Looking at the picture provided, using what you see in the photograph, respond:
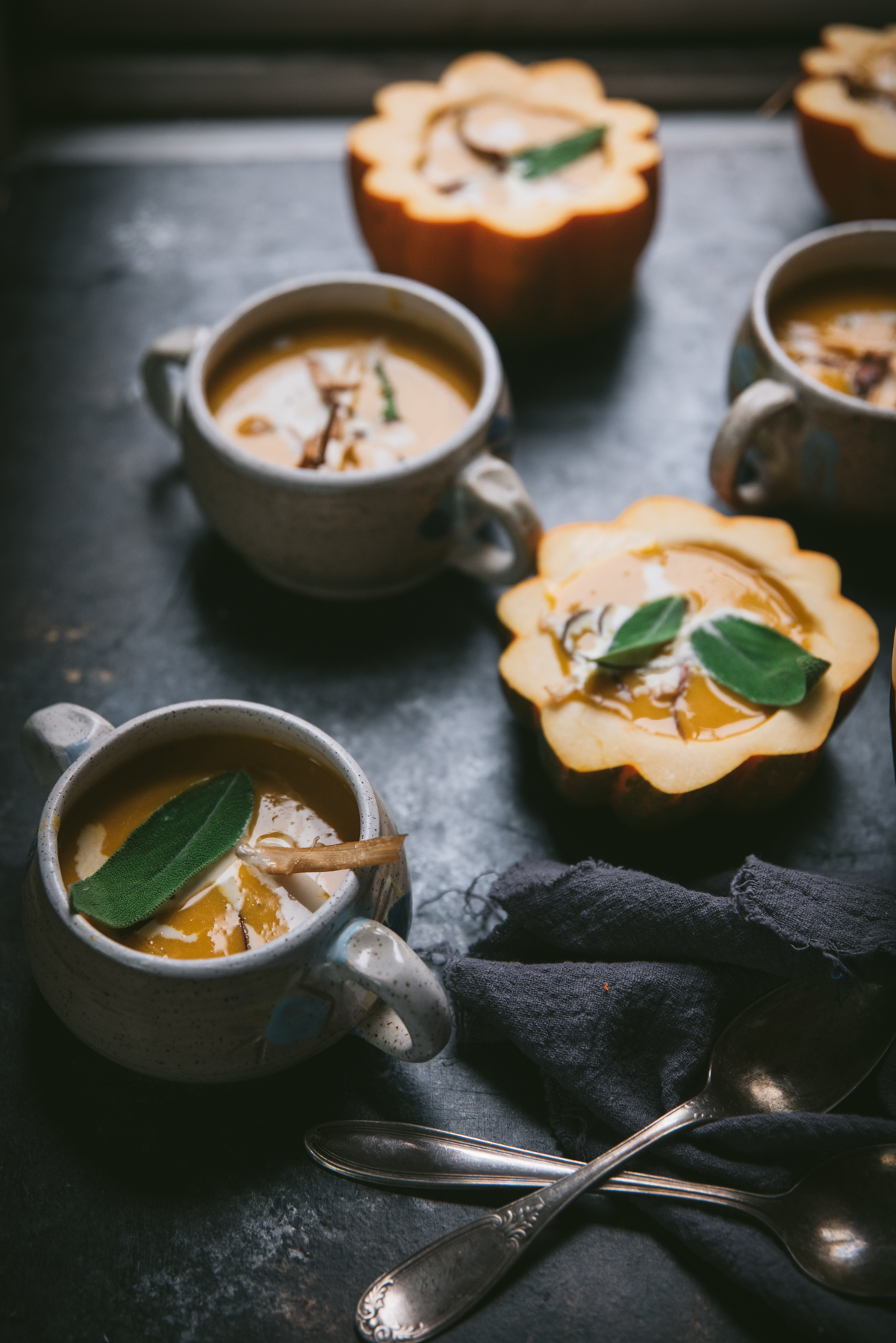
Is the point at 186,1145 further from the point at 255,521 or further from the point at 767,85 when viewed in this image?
the point at 767,85

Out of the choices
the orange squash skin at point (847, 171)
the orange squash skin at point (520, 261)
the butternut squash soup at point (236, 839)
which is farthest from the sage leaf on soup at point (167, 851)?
the orange squash skin at point (847, 171)

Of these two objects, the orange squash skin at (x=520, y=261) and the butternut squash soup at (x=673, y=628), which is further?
the orange squash skin at (x=520, y=261)

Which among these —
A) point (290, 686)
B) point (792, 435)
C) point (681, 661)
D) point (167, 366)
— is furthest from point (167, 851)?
point (792, 435)

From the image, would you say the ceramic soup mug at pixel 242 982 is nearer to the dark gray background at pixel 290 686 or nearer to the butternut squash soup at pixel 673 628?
the dark gray background at pixel 290 686

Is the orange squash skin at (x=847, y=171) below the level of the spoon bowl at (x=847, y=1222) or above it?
above

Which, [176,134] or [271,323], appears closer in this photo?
[271,323]

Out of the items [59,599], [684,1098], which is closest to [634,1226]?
[684,1098]

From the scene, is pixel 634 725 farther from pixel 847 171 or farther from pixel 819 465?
pixel 847 171
